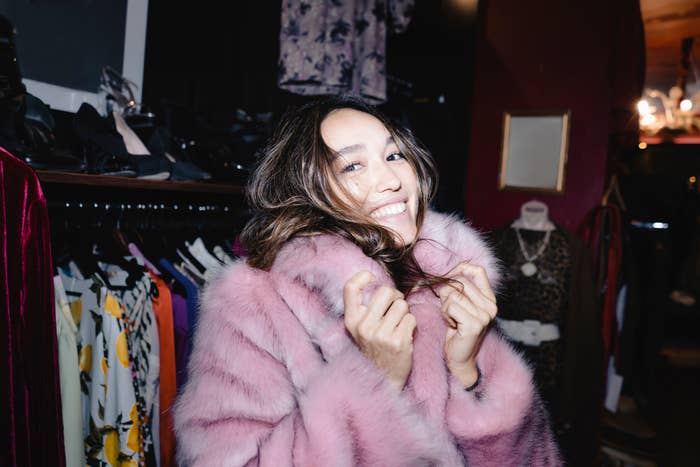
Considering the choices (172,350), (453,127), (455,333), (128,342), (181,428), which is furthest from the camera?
(453,127)

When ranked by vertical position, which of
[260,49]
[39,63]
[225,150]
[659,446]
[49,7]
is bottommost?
[659,446]

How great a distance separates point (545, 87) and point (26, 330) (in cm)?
271

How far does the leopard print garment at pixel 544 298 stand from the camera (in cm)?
237

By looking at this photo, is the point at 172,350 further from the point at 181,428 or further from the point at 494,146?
the point at 494,146

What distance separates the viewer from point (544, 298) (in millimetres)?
2402

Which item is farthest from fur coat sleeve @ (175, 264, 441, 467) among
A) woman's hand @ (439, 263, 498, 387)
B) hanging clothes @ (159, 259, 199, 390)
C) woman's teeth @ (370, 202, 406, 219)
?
hanging clothes @ (159, 259, 199, 390)

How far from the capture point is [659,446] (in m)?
3.23

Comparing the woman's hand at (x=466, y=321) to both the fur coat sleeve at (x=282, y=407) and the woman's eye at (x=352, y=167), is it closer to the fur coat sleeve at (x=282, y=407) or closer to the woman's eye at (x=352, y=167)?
the fur coat sleeve at (x=282, y=407)

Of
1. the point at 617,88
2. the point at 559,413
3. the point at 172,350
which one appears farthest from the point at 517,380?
the point at 617,88

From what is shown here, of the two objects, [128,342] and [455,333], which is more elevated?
[455,333]

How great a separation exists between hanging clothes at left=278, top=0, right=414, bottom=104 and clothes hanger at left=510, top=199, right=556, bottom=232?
0.97m

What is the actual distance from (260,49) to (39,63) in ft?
3.54

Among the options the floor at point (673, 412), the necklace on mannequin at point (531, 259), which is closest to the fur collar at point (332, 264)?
the necklace on mannequin at point (531, 259)

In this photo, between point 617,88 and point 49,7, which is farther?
point 617,88
